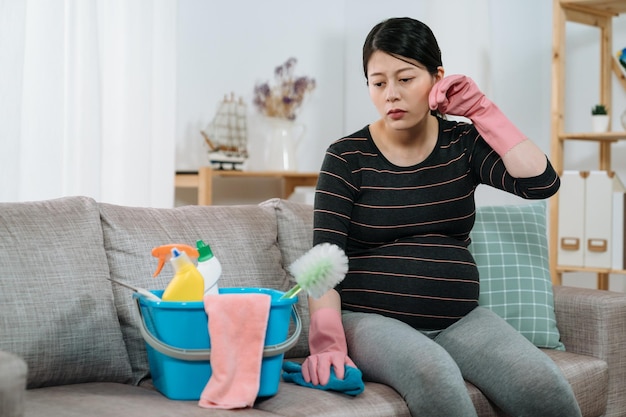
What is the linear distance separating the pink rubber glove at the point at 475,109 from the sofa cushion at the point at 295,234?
0.46 m

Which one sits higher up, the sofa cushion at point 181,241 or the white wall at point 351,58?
the white wall at point 351,58

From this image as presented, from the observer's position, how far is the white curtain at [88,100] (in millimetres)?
2336

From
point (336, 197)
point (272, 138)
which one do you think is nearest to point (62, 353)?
point (336, 197)

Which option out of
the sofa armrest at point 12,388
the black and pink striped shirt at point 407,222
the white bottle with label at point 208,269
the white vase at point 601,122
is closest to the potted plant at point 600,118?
the white vase at point 601,122

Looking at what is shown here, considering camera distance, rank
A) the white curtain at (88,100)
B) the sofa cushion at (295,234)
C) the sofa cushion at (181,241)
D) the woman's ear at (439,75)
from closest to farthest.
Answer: the sofa cushion at (181,241)
the woman's ear at (439,75)
the sofa cushion at (295,234)
the white curtain at (88,100)

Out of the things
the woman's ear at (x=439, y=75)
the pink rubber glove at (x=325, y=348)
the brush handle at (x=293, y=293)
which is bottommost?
the pink rubber glove at (x=325, y=348)

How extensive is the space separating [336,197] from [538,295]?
666mm

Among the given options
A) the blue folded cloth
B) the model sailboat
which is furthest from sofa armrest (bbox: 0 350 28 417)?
the model sailboat

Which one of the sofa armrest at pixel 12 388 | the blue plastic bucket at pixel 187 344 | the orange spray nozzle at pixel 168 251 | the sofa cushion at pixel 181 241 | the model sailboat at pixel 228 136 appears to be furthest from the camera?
the model sailboat at pixel 228 136

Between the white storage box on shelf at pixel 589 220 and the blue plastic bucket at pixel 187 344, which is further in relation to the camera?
the white storage box on shelf at pixel 589 220

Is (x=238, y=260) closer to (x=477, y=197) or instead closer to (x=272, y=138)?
(x=272, y=138)

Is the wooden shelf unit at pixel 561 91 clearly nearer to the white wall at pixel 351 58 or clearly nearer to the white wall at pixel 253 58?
the white wall at pixel 351 58

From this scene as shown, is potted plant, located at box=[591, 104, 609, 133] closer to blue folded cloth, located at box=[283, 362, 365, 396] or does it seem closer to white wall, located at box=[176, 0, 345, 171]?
white wall, located at box=[176, 0, 345, 171]

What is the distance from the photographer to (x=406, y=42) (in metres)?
1.81
